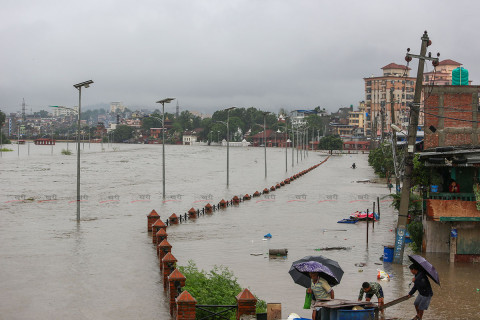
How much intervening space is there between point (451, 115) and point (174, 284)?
59.1 feet

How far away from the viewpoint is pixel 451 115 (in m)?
27.6

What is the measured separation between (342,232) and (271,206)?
1229 cm

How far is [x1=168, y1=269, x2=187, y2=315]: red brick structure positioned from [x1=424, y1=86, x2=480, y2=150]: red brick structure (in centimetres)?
1634

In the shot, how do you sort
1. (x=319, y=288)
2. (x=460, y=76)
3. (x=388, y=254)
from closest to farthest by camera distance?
(x=319, y=288), (x=388, y=254), (x=460, y=76)

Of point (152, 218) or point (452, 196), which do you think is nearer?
point (452, 196)

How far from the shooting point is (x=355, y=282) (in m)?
18.4

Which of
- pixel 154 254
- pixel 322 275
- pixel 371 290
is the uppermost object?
pixel 322 275

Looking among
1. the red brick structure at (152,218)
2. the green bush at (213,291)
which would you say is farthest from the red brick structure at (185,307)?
the red brick structure at (152,218)

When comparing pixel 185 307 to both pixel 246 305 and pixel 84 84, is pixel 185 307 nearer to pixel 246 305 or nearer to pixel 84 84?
pixel 246 305

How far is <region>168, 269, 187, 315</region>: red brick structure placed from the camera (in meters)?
14.3

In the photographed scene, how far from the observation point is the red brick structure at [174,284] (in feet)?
46.9

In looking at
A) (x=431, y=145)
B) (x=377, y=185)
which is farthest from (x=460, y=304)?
(x=377, y=185)

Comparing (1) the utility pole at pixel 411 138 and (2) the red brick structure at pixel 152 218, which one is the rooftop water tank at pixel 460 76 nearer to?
(1) the utility pole at pixel 411 138

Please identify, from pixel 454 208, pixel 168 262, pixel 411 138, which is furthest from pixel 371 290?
pixel 454 208
